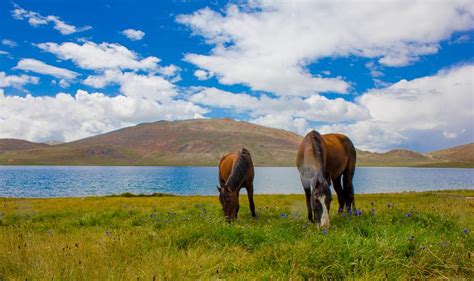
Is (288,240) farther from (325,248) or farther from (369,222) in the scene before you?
(369,222)

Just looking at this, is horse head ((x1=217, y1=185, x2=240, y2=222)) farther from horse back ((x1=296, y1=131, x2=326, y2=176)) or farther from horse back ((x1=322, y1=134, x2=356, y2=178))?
horse back ((x1=322, y1=134, x2=356, y2=178))

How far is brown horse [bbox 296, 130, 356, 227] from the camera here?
9.53 metres

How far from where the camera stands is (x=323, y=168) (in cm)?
1120

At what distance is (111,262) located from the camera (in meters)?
6.25

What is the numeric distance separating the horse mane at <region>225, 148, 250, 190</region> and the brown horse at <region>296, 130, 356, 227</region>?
2705 millimetres

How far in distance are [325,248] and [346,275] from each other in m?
0.66

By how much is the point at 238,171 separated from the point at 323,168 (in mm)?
4428

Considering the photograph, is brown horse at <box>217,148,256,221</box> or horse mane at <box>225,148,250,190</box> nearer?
brown horse at <box>217,148,256,221</box>

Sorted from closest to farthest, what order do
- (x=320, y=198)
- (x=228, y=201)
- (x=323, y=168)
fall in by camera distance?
(x=320, y=198), (x=323, y=168), (x=228, y=201)

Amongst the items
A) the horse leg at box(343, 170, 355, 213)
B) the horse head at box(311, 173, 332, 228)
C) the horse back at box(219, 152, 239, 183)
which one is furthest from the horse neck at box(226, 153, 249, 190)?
the horse head at box(311, 173, 332, 228)

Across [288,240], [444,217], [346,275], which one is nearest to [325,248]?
[346,275]

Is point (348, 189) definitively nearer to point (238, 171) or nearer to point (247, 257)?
point (238, 171)

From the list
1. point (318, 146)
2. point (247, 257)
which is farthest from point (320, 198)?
point (247, 257)

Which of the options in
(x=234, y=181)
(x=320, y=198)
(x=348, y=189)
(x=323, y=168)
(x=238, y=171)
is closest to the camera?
(x=320, y=198)
